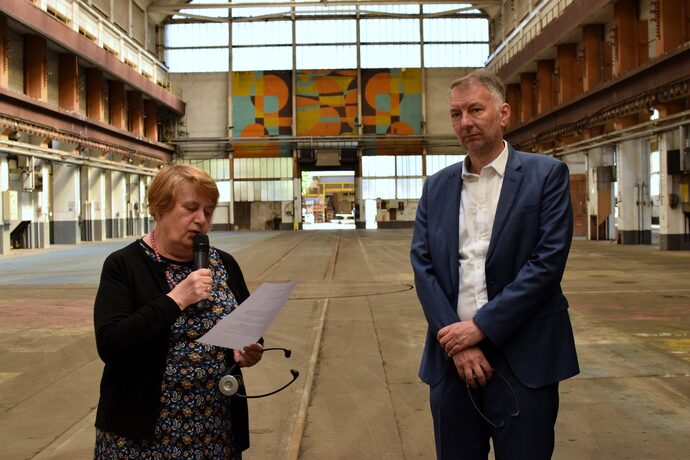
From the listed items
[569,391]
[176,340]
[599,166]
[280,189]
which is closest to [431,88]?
[280,189]

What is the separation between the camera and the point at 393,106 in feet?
154

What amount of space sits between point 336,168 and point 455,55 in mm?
11006

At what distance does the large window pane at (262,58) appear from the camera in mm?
46406

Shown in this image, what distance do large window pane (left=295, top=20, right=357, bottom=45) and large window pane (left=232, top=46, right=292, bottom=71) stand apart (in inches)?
51.7

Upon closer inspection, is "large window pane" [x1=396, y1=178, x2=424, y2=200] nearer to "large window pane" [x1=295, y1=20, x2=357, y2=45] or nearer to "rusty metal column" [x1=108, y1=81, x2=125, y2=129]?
"large window pane" [x1=295, y1=20, x2=357, y2=45]

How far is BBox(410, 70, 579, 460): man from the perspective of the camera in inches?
96.7

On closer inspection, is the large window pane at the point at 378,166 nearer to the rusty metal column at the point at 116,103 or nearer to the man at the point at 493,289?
the rusty metal column at the point at 116,103

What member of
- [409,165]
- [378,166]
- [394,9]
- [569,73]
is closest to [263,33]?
[394,9]

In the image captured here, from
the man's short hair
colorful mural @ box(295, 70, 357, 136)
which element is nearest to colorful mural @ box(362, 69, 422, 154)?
colorful mural @ box(295, 70, 357, 136)

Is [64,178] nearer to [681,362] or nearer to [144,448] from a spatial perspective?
[681,362]

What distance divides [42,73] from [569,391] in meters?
26.8

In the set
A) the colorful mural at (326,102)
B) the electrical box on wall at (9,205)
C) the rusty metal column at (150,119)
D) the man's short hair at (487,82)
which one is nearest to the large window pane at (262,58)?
the colorful mural at (326,102)

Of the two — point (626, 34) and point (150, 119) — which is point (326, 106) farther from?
point (626, 34)

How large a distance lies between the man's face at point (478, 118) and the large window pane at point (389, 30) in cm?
4533
